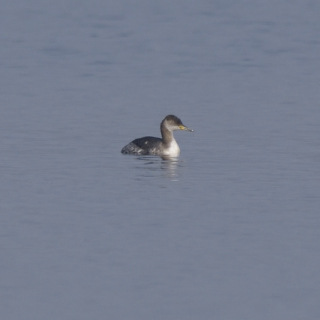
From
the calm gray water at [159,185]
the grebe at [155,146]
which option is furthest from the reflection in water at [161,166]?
the grebe at [155,146]

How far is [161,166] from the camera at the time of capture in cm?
2286

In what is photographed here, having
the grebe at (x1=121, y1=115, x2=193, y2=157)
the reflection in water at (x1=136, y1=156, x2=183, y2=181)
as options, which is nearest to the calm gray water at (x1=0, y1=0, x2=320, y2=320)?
the reflection in water at (x1=136, y1=156, x2=183, y2=181)

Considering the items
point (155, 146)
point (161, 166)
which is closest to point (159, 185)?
point (161, 166)

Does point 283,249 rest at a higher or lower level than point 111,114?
lower

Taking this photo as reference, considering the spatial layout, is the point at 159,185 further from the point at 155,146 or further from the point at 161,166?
the point at 155,146

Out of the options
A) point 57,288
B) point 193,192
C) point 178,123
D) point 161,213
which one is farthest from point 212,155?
point 57,288

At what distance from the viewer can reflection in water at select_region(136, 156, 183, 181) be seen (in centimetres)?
2159

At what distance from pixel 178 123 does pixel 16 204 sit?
7123 mm

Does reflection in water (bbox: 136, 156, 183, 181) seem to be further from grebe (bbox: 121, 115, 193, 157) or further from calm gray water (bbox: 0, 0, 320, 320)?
grebe (bbox: 121, 115, 193, 157)

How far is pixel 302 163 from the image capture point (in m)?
22.4

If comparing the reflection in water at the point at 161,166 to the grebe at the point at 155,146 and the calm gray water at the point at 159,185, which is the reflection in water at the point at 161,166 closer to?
the calm gray water at the point at 159,185

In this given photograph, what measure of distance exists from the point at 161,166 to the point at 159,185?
2519mm

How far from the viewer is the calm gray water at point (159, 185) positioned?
14250 mm

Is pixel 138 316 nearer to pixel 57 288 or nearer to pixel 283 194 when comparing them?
pixel 57 288
